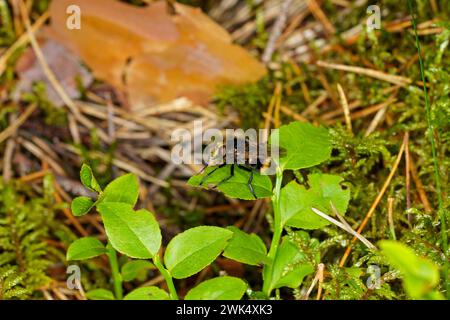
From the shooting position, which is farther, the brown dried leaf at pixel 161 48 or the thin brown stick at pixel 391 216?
the brown dried leaf at pixel 161 48

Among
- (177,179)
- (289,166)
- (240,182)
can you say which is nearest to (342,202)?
(289,166)

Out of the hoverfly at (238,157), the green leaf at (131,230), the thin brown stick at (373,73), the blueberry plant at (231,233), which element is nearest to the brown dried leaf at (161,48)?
the thin brown stick at (373,73)

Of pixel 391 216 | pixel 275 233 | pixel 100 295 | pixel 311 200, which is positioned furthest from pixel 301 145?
pixel 100 295

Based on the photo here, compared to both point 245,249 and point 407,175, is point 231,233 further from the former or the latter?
point 407,175

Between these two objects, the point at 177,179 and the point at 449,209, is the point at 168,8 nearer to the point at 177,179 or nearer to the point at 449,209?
the point at 177,179

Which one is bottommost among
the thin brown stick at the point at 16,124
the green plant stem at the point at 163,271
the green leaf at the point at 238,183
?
the green plant stem at the point at 163,271

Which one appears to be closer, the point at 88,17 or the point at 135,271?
the point at 135,271

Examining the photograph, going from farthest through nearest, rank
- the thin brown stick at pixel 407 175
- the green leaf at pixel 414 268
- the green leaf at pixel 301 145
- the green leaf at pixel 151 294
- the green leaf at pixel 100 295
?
1. the thin brown stick at pixel 407 175
2. the green leaf at pixel 100 295
3. the green leaf at pixel 301 145
4. the green leaf at pixel 151 294
5. the green leaf at pixel 414 268

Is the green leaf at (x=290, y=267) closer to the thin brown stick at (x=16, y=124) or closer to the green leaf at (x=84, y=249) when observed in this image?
the green leaf at (x=84, y=249)
